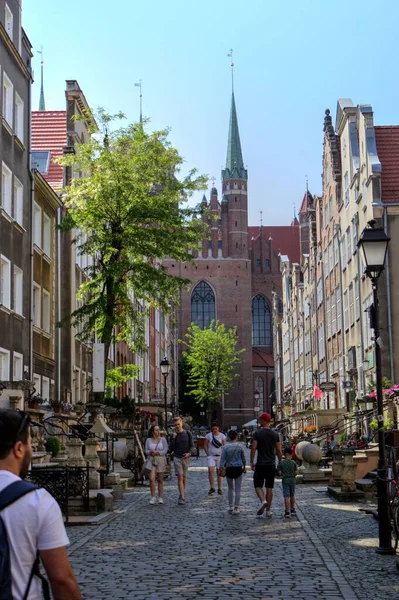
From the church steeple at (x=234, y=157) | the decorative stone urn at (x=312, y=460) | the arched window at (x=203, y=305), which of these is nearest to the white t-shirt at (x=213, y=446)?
the decorative stone urn at (x=312, y=460)

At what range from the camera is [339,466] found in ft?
69.1

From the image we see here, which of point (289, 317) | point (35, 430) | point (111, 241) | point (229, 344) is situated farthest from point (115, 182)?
point (229, 344)

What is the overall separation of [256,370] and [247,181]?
800 inches

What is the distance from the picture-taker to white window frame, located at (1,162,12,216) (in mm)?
23562

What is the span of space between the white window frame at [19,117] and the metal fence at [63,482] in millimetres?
12167

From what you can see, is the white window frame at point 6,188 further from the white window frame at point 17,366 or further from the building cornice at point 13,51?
the white window frame at point 17,366

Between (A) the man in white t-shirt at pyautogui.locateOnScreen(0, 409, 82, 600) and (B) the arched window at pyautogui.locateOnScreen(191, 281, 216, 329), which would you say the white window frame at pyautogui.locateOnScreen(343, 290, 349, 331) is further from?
(B) the arched window at pyautogui.locateOnScreen(191, 281, 216, 329)


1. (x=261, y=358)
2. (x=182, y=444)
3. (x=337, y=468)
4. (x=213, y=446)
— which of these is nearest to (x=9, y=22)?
(x=213, y=446)

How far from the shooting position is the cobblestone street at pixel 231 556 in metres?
8.62

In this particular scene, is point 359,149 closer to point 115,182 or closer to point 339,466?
point 115,182

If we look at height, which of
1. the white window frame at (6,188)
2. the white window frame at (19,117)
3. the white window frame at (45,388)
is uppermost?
the white window frame at (19,117)

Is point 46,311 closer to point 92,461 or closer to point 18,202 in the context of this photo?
point 18,202

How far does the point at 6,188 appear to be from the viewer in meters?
24.0

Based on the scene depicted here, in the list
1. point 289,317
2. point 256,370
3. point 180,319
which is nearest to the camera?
point 289,317
